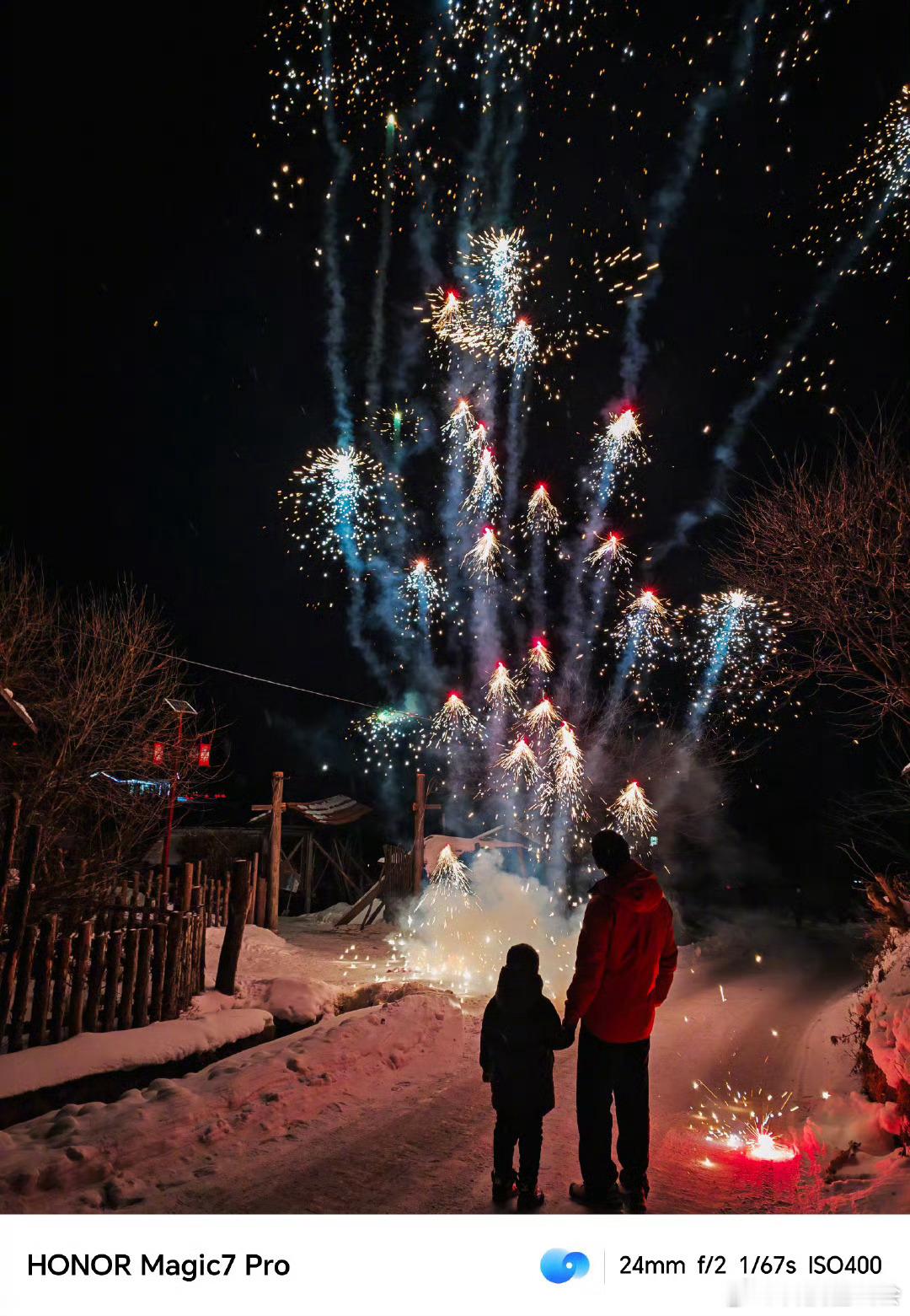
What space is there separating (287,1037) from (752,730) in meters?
25.0

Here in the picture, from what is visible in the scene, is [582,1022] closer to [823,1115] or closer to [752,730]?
[823,1115]

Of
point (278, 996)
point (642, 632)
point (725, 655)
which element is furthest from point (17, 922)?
point (642, 632)

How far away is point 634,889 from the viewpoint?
4.13 m

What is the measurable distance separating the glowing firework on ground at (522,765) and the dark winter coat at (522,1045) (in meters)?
20.6

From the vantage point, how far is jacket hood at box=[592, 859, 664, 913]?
4102 millimetres

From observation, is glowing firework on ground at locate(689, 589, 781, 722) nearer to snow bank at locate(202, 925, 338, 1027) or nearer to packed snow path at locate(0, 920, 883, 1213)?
packed snow path at locate(0, 920, 883, 1213)

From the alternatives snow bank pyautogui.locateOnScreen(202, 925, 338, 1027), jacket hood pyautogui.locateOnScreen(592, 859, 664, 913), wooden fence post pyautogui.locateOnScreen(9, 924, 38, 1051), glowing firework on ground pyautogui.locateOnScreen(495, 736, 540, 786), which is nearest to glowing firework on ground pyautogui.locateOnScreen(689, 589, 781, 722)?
glowing firework on ground pyautogui.locateOnScreen(495, 736, 540, 786)

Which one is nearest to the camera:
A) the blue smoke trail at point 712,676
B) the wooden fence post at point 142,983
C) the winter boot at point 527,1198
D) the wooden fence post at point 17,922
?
the winter boot at point 527,1198

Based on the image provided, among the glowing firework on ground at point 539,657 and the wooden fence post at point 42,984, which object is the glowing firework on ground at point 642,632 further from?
the wooden fence post at point 42,984

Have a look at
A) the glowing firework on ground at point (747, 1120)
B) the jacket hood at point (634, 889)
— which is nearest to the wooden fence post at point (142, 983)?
the glowing firework on ground at point (747, 1120)

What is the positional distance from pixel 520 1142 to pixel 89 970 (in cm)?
510

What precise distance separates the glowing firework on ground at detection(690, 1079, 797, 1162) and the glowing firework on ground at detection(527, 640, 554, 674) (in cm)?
1911

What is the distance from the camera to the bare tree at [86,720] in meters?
10.7

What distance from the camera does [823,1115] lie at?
19.8 feet
